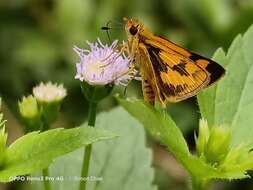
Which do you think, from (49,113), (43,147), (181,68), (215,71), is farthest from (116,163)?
(43,147)

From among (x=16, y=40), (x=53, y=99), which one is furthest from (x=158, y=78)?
(x=16, y=40)

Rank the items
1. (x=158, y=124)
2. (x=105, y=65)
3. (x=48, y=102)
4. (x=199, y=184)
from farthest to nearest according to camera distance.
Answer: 1. (x=48, y=102)
2. (x=105, y=65)
3. (x=199, y=184)
4. (x=158, y=124)

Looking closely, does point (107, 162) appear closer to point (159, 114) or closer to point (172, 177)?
point (159, 114)

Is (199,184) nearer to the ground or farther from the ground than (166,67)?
nearer to the ground

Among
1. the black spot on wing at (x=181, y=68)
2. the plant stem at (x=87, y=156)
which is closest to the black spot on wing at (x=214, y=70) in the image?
the black spot on wing at (x=181, y=68)

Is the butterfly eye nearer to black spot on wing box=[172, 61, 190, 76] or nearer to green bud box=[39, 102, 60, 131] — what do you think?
black spot on wing box=[172, 61, 190, 76]

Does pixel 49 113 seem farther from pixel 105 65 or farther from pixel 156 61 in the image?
pixel 156 61

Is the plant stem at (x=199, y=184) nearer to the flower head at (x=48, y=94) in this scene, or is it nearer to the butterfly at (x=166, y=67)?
the butterfly at (x=166, y=67)
